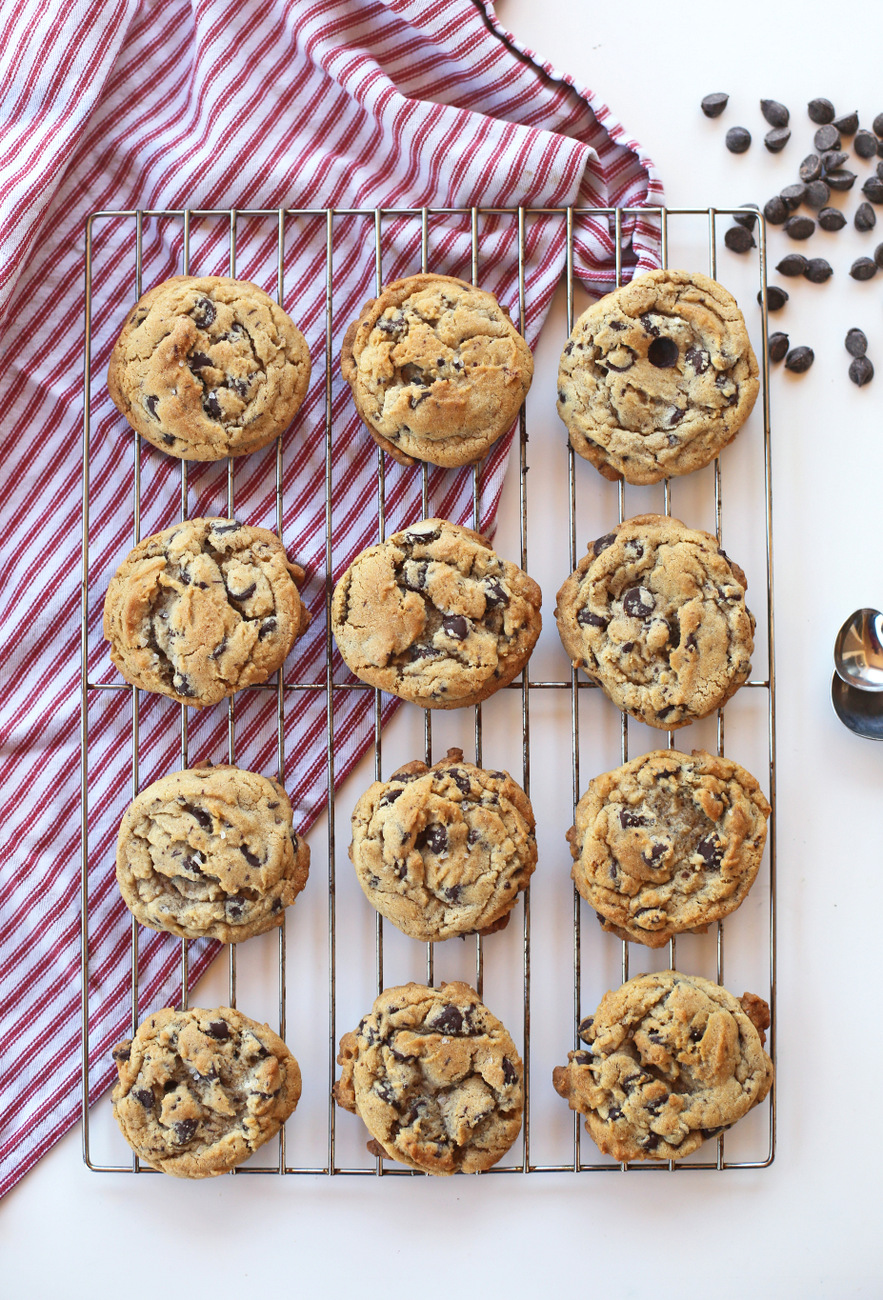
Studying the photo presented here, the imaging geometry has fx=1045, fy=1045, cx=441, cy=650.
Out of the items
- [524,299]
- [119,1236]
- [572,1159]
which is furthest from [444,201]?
[119,1236]

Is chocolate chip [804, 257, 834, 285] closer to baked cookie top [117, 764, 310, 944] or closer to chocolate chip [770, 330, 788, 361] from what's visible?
chocolate chip [770, 330, 788, 361]

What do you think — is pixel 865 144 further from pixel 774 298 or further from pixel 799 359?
pixel 799 359

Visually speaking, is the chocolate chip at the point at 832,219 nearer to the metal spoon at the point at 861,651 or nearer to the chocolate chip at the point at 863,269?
the chocolate chip at the point at 863,269

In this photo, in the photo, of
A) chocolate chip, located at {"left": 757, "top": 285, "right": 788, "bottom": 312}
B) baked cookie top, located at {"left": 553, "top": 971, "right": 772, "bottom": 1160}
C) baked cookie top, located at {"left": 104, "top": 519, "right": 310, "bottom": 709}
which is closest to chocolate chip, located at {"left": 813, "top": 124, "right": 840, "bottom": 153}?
chocolate chip, located at {"left": 757, "top": 285, "right": 788, "bottom": 312}

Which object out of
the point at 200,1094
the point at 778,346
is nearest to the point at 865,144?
the point at 778,346

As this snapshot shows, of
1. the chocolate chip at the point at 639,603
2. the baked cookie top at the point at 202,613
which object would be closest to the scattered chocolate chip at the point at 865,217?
the chocolate chip at the point at 639,603

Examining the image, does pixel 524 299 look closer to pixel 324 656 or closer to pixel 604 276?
A: pixel 604 276
